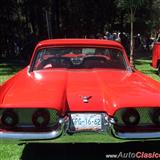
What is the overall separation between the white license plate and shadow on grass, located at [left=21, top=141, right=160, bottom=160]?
816mm

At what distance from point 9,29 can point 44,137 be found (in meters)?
26.3

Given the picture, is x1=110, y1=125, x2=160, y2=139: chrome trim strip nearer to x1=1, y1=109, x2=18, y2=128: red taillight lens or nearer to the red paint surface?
the red paint surface

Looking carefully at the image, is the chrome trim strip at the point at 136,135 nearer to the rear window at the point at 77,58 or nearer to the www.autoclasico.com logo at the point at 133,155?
the www.autoclasico.com logo at the point at 133,155

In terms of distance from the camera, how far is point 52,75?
21.3ft

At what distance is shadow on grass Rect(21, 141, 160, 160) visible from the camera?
19.8 ft

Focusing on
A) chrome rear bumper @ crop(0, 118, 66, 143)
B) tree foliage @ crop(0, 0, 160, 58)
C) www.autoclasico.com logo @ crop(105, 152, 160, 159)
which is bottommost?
tree foliage @ crop(0, 0, 160, 58)

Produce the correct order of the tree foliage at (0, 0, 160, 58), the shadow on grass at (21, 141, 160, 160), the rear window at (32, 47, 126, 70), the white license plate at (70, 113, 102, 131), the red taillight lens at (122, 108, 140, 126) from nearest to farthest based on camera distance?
the white license plate at (70, 113, 102, 131), the red taillight lens at (122, 108, 140, 126), the shadow on grass at (21, 141, 160, 160), the rear window at (32, 47, 126, 70), the tree foliage at (0, 0, 160, 58)


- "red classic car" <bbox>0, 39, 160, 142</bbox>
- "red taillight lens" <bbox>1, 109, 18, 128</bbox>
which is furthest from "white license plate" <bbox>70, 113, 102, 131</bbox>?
"red taillight lens" <bbox>1, 109, 18, 128</bbox>

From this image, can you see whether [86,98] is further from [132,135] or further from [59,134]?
[132,135]

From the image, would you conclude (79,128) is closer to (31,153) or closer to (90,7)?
(31,153)

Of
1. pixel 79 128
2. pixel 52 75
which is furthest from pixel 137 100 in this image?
pixel 52 75

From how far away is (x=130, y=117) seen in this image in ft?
17.4

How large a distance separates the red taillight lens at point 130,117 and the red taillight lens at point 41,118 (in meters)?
0.85

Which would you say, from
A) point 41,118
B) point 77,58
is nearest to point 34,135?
point 41,118
